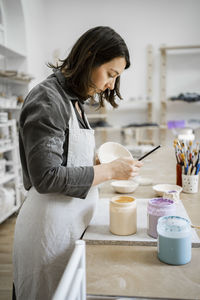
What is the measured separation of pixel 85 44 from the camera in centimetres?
97

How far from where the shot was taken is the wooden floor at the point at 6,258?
6.27 feet

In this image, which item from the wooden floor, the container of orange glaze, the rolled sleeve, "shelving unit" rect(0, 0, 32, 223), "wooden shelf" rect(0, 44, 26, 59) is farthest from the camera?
"wooden shelf" rect(0, 44, 26, 59)

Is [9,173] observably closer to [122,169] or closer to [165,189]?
[165,189]

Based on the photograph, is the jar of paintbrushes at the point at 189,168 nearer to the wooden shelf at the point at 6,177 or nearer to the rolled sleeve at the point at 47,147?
the rolled sleeve at the point at 47,147

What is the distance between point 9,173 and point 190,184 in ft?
7.89

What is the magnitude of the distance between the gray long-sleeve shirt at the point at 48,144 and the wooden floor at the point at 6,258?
4.52 feet

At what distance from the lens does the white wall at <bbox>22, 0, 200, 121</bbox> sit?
13.8ft

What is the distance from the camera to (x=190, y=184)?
4.86 ft

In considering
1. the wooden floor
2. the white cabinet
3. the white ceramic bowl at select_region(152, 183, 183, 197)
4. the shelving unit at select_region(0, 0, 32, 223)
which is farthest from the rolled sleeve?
the shelving unit at select_region(0, 0, 32, 223)

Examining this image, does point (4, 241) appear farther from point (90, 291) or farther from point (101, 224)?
point (90, 291)

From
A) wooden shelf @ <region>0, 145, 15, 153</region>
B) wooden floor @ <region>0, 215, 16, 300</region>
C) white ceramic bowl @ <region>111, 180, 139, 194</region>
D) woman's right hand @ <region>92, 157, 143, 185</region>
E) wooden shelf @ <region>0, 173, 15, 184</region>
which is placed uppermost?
woman's right hand @ <region>92, 157, 143, 185</region>

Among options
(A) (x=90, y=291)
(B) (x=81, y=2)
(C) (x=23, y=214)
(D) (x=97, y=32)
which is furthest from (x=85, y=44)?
(B) (x=81, y=2)

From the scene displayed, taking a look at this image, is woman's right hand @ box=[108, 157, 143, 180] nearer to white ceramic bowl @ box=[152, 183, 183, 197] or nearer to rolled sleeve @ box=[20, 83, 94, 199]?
rolled sleeve @ box=[20, 83, 94, 199]

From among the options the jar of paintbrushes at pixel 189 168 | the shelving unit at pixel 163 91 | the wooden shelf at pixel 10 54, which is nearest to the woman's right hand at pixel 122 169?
the jar of paintbrushes at pixel 189 168
